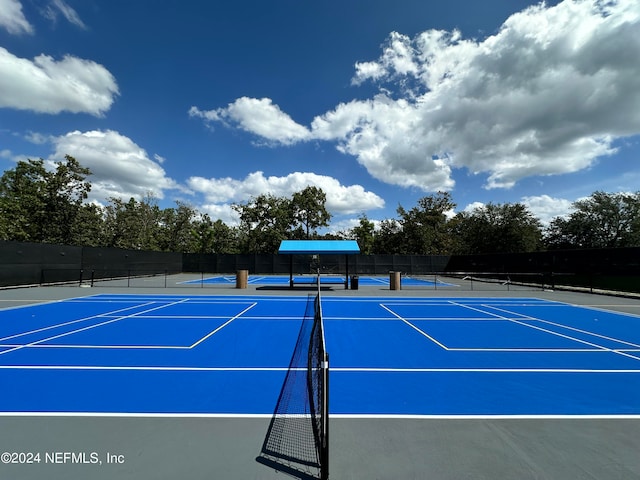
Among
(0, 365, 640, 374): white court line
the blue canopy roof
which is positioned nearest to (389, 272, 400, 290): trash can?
the blue canopy roof

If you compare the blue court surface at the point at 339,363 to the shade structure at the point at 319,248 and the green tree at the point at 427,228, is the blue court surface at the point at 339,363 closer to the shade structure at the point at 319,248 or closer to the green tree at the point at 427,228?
the shade structure at the point at 319,248

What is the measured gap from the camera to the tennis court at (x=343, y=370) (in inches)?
201

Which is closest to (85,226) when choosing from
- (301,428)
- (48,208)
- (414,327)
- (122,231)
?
(48,208)

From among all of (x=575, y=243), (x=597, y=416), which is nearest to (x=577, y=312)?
(x=597, y=416)

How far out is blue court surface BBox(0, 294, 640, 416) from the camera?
559 centimetres

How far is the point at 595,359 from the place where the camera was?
838cm

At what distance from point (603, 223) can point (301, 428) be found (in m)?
64.2

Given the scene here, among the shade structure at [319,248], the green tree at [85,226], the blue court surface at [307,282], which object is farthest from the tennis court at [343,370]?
the green tree at [85,226]

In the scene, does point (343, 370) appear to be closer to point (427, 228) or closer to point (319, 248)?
point (319, 248)

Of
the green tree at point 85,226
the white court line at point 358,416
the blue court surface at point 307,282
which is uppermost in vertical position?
the green tree at point 85,226

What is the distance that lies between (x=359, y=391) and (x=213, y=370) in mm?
3352

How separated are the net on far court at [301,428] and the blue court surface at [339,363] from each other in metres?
0.31

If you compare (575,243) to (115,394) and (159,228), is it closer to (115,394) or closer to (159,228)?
(115,394)

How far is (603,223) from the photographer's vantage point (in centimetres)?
5044
